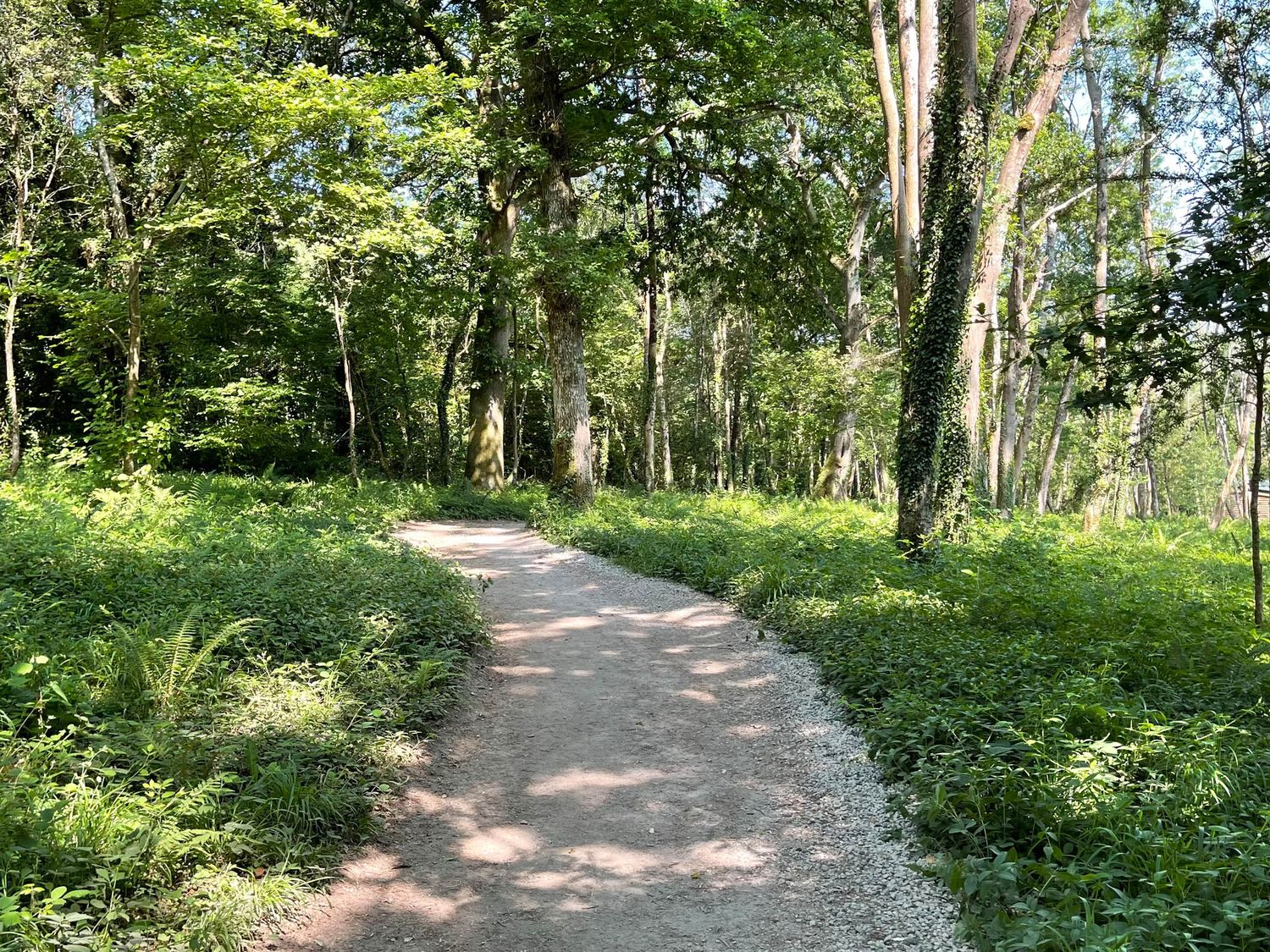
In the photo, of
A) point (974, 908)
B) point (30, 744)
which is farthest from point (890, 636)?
point (30, 744)

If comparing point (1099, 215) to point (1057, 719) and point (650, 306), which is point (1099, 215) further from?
point (1057, 719)

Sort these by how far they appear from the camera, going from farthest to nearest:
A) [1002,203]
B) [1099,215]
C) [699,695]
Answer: [1099,215]
[1002,203]
[699,695]

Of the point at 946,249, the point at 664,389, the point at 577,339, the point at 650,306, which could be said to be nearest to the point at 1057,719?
the point at 946,249

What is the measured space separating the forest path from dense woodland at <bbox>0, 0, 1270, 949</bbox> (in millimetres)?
385

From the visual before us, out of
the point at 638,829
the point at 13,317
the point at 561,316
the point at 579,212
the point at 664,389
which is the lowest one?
the point at 638,829

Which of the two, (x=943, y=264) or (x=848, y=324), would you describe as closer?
(x=943, y=264)

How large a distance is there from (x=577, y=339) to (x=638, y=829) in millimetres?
14745

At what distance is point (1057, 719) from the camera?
16.1 ft

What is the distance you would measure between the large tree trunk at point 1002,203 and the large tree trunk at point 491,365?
1224cm

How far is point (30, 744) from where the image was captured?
4.28 metres

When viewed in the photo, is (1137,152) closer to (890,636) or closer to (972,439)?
(972,439)

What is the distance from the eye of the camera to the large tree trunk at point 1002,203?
1259 centimetres

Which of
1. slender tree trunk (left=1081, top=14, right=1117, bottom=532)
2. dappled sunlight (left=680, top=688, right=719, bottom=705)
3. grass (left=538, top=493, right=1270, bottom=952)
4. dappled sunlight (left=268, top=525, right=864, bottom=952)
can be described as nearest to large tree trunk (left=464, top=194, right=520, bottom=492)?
grass (left=538, top=493, right=1270, bottom=952)

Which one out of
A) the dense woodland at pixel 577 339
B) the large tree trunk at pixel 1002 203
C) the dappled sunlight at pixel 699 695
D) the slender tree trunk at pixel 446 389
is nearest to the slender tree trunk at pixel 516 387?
the dense woodland at pixel 577 339
